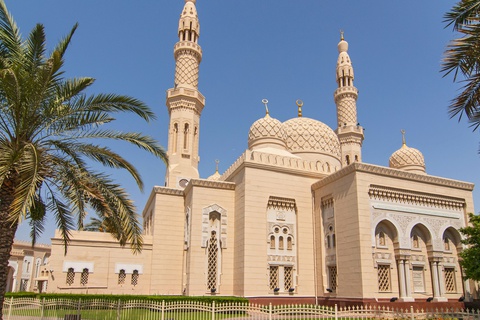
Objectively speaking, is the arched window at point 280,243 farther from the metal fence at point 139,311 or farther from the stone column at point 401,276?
the metal fence at point 139,311

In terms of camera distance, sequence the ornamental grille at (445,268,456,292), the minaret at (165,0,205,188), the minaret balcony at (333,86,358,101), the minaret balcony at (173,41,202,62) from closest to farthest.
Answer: the ornamental grille at (445,268,456,292), the minaret at (165,0,205,188), the minaret balcony at (173,41,202,62), the minaret balcony at (333,86,358,101)

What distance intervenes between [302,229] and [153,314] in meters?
8.29

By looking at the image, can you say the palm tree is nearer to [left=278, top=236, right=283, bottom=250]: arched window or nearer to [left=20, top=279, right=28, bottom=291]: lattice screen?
[left=278, top=236, right=283, bottom=250]: arched window

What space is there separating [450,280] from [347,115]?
14.2 m

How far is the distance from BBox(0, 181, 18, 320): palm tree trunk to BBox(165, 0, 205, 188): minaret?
12.8 m

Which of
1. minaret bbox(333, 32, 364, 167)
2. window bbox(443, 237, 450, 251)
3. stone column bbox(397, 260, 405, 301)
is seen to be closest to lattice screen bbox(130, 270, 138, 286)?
stone column bbox(397, 260, 405, 301)

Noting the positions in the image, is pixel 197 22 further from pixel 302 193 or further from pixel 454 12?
pixel 454 12

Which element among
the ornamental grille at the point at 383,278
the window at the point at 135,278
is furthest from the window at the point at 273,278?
the window at the point at 135,278

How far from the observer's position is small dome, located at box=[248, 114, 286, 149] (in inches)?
848

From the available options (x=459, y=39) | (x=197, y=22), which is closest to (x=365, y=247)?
(x=459, y=39)

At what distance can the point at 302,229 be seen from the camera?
17656mm

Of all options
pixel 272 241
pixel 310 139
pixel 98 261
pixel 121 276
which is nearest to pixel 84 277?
pixel 98 261

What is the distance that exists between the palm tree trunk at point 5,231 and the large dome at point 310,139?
16.3m

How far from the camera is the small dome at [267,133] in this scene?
70.6ft
